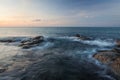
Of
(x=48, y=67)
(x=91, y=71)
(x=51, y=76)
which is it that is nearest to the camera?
(x=51, y=76)

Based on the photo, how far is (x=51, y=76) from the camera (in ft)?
39.7

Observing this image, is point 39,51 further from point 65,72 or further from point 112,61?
point 112,61

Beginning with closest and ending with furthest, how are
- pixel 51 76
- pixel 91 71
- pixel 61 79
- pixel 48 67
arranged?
pixel 61 79 < pixel 51 76 < pixel 91 71 < pixel 48 67

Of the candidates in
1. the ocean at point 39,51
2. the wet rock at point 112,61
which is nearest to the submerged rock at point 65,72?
the ocean at point 39,51

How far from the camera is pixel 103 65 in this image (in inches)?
569

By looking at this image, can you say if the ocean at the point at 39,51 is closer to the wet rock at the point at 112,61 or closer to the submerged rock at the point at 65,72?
the submerged rock at the point at 65,72

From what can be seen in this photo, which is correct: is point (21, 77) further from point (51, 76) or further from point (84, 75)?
point (84, 75)

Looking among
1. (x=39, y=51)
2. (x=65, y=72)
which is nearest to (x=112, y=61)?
(x=65, y=72)

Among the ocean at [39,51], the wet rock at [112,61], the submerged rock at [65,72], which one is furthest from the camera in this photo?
the ocean at [39,51]

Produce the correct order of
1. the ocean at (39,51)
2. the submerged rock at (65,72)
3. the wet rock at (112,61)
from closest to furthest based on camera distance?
the submerged rock at (65,72) < the wet rock at (112,61) < the ocean at (39,51)

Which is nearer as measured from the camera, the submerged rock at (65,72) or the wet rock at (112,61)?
the submerged rock at (65,72)

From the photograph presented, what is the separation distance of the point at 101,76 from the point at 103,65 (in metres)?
3.07

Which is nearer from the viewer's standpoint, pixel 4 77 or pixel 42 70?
pixel 4 77

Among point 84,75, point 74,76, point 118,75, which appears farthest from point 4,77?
point 118,75
